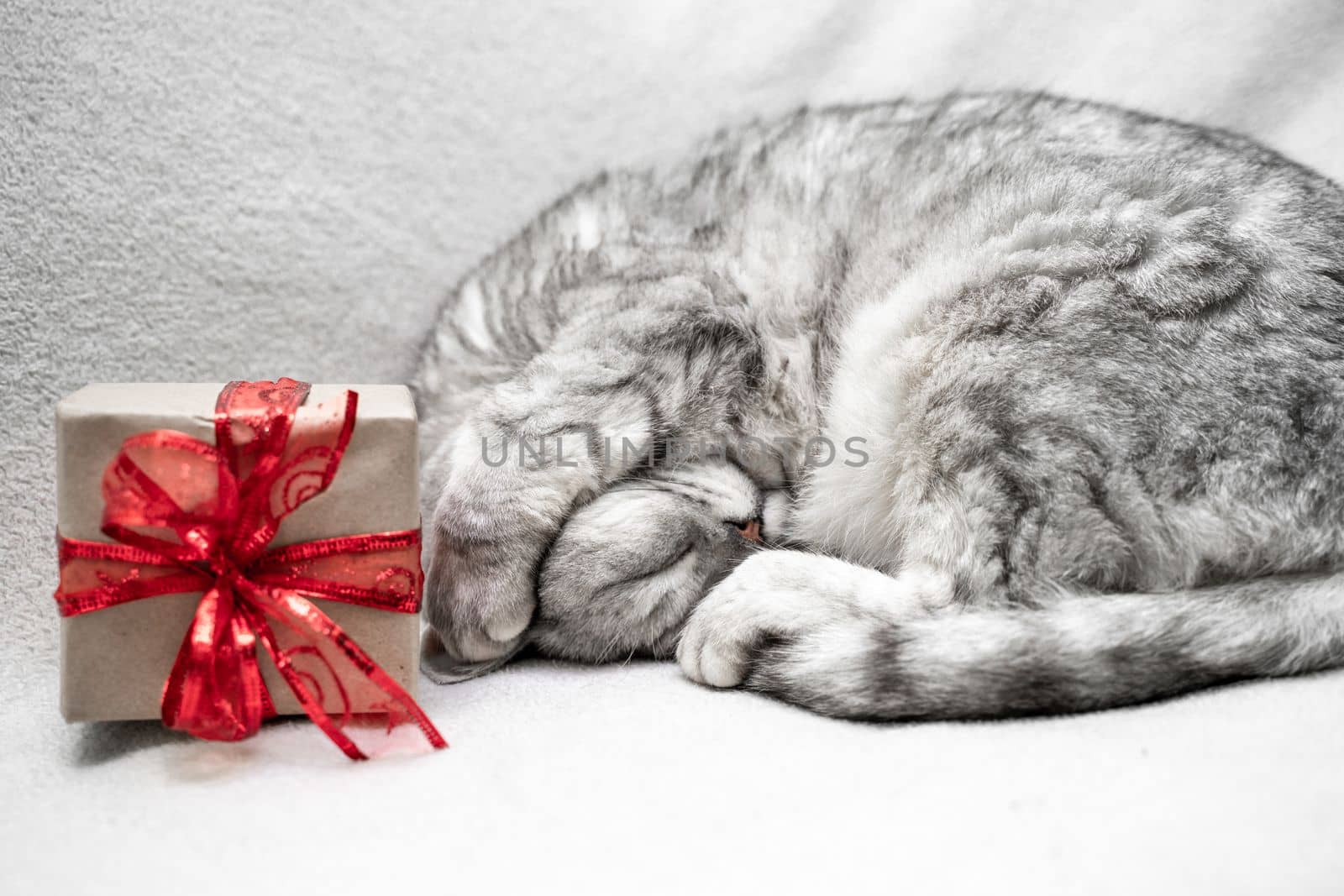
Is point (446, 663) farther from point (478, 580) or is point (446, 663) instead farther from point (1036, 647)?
point (1036, 647)

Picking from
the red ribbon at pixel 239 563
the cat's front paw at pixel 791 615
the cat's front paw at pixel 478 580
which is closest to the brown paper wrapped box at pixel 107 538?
the red ribbon at pixel 239 563

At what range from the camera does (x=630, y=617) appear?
1389 mm

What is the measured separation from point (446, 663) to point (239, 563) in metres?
0.37

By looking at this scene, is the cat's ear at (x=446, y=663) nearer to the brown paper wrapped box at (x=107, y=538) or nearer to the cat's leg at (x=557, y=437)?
the cat's leg at (x=557, y=437)

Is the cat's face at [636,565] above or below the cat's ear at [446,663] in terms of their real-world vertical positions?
above

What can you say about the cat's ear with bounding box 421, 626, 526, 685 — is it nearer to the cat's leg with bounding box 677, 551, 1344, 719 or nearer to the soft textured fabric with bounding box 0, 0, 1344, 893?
the soft textured fabric with bounding box 0, 0, 1344, 893

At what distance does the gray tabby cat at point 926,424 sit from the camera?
3.74 ft

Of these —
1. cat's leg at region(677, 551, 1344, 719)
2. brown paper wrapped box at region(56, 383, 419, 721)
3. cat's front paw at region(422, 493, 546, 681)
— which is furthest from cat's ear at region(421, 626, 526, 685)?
cat's leg at region(677, 551, 1344, 719)

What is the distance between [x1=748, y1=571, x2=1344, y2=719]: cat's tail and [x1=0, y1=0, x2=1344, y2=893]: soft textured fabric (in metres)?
0.03

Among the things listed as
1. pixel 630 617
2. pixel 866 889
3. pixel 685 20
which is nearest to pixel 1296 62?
pixel 685 20

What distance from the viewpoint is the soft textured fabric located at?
900 millimetres

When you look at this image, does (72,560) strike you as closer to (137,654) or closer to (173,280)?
(137,654)

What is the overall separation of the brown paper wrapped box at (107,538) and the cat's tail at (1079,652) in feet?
1.54

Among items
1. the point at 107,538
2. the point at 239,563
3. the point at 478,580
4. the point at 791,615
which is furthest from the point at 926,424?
the point at 107,538
